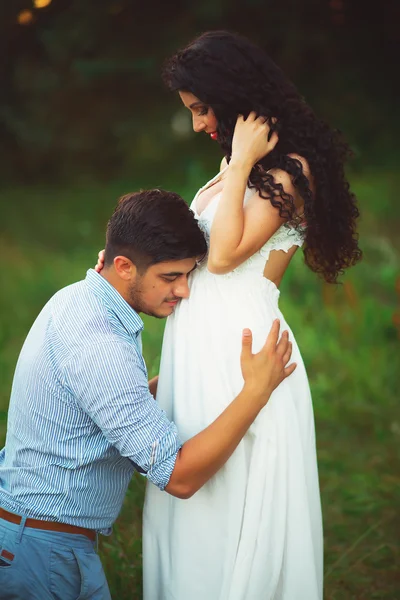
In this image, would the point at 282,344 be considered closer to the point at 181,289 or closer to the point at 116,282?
the point at 181,289

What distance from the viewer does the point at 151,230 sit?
2209 mm

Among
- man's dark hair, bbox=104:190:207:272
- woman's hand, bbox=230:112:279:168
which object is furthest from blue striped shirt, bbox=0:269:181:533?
woman's hand, bbox=230:112:279:168

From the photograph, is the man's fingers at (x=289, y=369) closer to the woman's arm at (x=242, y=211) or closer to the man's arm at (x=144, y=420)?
the man's arm at (x=144, y=420)

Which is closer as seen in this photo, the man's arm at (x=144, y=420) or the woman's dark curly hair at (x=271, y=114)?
the man's arm at (x=144, y=420)

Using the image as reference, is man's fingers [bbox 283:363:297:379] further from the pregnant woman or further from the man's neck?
the man's neck

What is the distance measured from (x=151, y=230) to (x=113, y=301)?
0.70ft

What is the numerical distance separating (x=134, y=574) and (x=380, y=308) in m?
3.88

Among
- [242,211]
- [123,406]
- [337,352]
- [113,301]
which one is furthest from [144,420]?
[337,352]

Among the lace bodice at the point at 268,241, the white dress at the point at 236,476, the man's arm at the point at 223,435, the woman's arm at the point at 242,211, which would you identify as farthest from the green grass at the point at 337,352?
the woman's arm at the point at 242,211

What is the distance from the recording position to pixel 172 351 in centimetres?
249

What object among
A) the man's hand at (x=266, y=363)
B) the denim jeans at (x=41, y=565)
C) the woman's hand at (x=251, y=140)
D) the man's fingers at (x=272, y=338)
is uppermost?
the woman's hand at (x=251, y=140)

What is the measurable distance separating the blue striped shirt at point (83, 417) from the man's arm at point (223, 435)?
39mm

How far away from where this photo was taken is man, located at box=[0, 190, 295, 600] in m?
2.06

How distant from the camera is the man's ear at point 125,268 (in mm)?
2236
